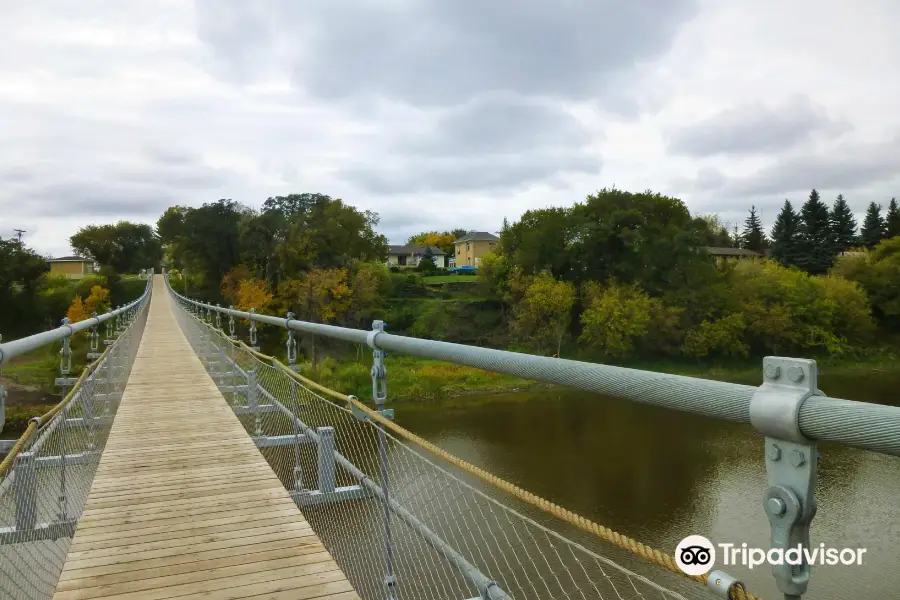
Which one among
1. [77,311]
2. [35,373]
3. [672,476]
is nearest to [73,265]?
[77,311]

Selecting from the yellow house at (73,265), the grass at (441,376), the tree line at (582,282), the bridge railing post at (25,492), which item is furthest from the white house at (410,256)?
the bridge railing post at (25,492)

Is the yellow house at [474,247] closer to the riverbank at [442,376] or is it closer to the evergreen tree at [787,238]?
the evergreen tree at [787,238]

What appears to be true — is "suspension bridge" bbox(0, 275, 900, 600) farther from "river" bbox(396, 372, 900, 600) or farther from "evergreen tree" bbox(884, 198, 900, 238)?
"evergreen tree" bbox(884, 198, 900, 238)

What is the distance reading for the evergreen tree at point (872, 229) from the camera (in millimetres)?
49822

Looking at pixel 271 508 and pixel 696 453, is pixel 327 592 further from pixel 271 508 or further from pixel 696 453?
pixel 696 453

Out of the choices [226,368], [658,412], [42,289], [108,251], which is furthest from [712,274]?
[108,251]

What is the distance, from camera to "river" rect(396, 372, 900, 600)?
12.2 m

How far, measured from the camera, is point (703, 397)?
105cm

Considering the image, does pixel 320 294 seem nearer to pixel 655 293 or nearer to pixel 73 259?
pixel 655 293

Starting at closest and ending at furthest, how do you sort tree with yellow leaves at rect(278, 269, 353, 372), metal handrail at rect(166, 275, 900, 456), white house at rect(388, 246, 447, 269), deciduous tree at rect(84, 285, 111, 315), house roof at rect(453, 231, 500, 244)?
1. metal handrail at rect(166, 275, 900, 456)
2. tree with yellow leaves at rect(278, 269, 353, 372)
3. deciduous tree at rect(84, 285, 111, 315)
4. house roof at rect(453, 231, 500, 244)
5. white house at rect(388, 246, 447, 269)

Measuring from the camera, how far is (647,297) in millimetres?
33594

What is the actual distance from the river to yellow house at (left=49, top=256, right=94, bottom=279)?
47.0m

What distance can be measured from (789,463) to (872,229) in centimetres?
5944

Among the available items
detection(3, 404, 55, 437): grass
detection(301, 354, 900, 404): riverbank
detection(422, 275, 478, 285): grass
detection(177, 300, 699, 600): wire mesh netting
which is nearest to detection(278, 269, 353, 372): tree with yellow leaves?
detection(301, 354, 900, 404): riverbank
